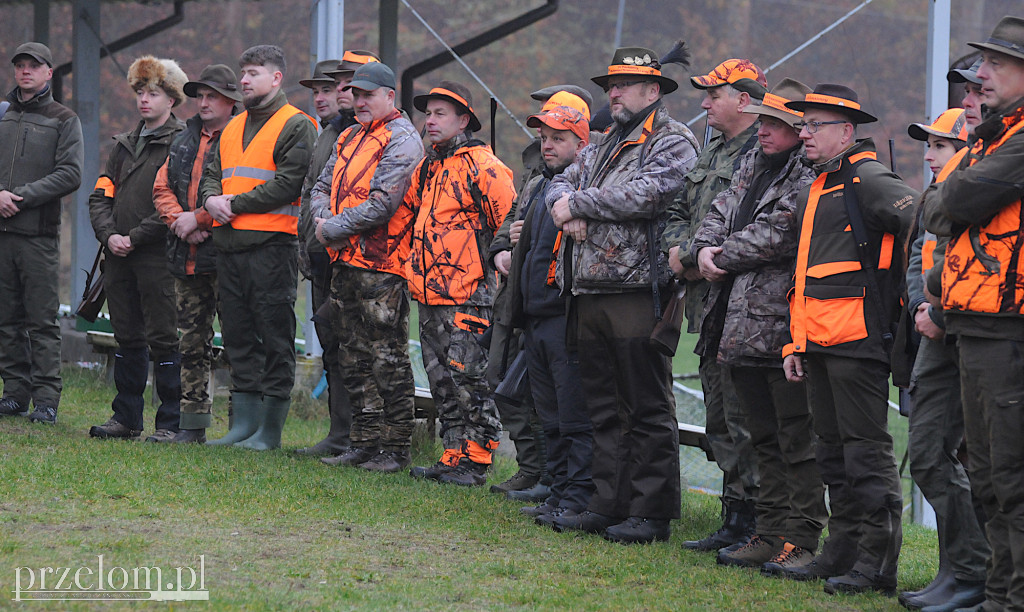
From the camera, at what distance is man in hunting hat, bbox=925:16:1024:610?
3.93 m

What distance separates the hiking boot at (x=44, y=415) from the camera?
822cm

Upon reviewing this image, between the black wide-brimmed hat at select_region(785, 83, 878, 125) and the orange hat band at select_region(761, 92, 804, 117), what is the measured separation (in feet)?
0.47

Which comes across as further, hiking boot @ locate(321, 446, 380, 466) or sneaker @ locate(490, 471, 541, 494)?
hiking boot @ locate(321, 446, 380, 466)

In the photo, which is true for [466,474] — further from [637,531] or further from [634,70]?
[634,70]

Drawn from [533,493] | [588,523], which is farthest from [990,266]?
[533,493]

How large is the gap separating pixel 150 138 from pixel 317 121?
4.05ft

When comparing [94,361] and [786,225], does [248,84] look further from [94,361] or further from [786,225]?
[94,361]

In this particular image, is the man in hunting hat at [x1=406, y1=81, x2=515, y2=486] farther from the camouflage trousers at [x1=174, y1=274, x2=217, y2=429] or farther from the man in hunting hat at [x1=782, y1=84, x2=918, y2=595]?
the man in hunting hat at [x1=782, y1=84, x2=918, y2=595]

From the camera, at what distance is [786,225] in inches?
199

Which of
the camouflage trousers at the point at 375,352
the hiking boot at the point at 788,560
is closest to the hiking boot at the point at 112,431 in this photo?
the camouflage trousers at the point at 375,352

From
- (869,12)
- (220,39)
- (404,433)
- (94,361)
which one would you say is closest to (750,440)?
(404,433)

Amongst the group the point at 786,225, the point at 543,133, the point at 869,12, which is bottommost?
the point at 786,225

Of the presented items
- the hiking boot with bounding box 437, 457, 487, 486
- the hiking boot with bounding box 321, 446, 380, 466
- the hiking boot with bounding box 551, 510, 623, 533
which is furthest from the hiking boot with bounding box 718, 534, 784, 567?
the hiking boot with bounding box 321, 446, 380, 466

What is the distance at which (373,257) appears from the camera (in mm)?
7199
